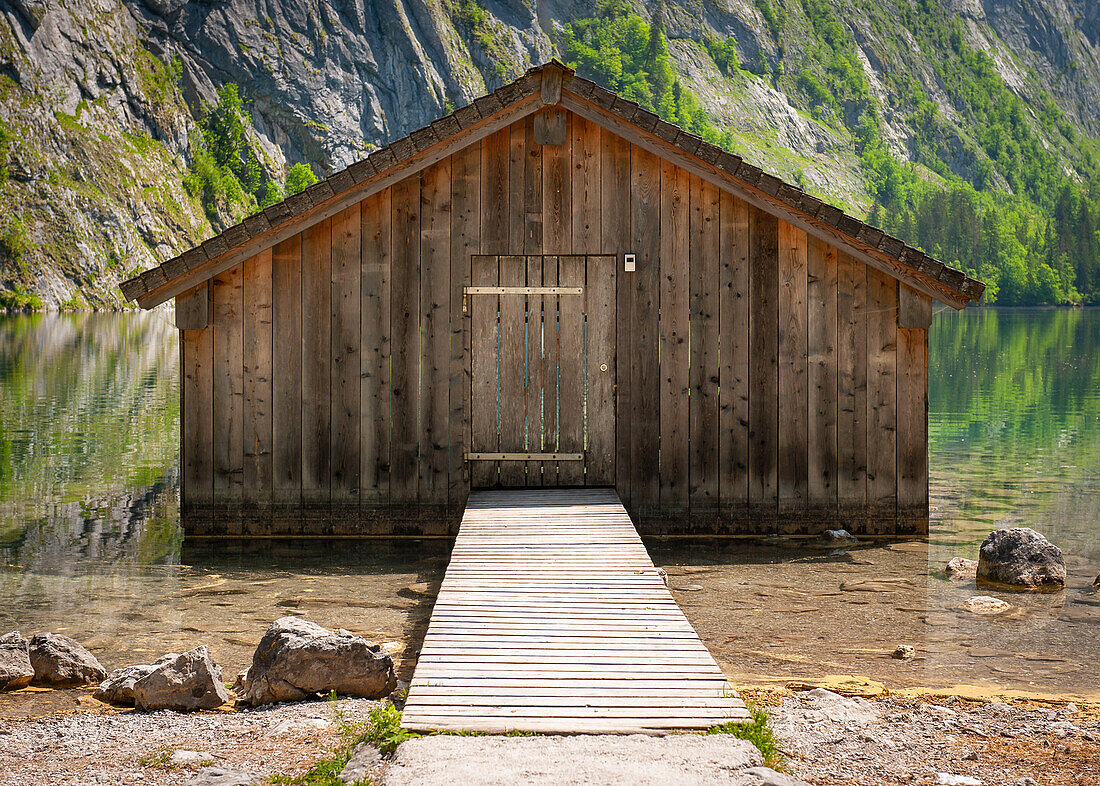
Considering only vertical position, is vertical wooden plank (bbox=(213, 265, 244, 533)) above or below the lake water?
above

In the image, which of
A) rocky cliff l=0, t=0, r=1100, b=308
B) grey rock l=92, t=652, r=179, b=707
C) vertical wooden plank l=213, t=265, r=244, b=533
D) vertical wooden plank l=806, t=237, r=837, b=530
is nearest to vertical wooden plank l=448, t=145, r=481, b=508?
vertical wooden plank l=213, t=265, r=244, b=533

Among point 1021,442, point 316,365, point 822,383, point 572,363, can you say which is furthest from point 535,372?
point 1021,442

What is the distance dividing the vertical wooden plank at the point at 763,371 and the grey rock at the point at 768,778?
6.12 metres

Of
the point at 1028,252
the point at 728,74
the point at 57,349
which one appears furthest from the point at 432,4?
the point at 57,349

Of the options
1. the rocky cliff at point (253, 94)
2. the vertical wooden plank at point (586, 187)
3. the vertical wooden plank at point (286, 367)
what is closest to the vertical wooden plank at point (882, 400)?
the vertical wooden plank at point (586, 187)

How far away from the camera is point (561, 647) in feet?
17.0

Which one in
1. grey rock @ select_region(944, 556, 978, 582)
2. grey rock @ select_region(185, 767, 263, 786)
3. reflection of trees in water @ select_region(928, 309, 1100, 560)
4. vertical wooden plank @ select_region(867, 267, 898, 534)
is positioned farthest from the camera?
reflection of trees in water @ select_region(928, 309, 1100, 560)

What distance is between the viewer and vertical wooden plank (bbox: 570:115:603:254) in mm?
9688

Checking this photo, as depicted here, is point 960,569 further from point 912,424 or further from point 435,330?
point 435,330

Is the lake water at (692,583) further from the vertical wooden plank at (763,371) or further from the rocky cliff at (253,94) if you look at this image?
the rocky cliff at (253,94)

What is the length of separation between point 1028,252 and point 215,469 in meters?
140

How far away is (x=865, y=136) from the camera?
6870 inches

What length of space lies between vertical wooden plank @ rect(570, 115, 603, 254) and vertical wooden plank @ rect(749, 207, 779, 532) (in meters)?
1.40

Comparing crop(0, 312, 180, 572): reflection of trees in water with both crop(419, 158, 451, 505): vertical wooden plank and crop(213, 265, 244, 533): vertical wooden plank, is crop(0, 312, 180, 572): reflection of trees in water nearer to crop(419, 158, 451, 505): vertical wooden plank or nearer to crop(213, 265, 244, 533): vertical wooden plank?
crop(213, 265, 244, 533): vertical wooden plank
